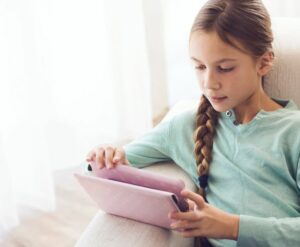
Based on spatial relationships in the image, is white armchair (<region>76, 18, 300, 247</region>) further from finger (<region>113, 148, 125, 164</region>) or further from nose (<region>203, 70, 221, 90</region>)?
nose (<region>203, 70, 221, 90</region>)

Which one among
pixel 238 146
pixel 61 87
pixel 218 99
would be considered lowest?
pixel 61 87

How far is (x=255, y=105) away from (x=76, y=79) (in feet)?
3.64

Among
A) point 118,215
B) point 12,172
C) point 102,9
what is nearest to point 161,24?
point 102,9

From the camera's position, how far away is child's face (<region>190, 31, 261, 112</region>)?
3.09 ft

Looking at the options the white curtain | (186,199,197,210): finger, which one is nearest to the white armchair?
(186,199,197,210): finger

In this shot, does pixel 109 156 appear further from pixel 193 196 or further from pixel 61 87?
pixel 61 87

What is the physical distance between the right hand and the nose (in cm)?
24

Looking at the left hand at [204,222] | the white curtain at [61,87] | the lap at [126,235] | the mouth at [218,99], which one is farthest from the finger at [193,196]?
the white curtain at [61,87]

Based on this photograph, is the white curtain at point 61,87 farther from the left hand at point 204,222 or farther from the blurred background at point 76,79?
the left hand at point 204,222

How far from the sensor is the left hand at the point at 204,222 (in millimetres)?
866

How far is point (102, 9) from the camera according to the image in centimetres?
196

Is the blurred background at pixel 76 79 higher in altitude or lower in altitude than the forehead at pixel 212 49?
lower

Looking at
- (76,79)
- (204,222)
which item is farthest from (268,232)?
(76,79)

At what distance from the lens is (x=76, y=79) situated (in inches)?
78.8
